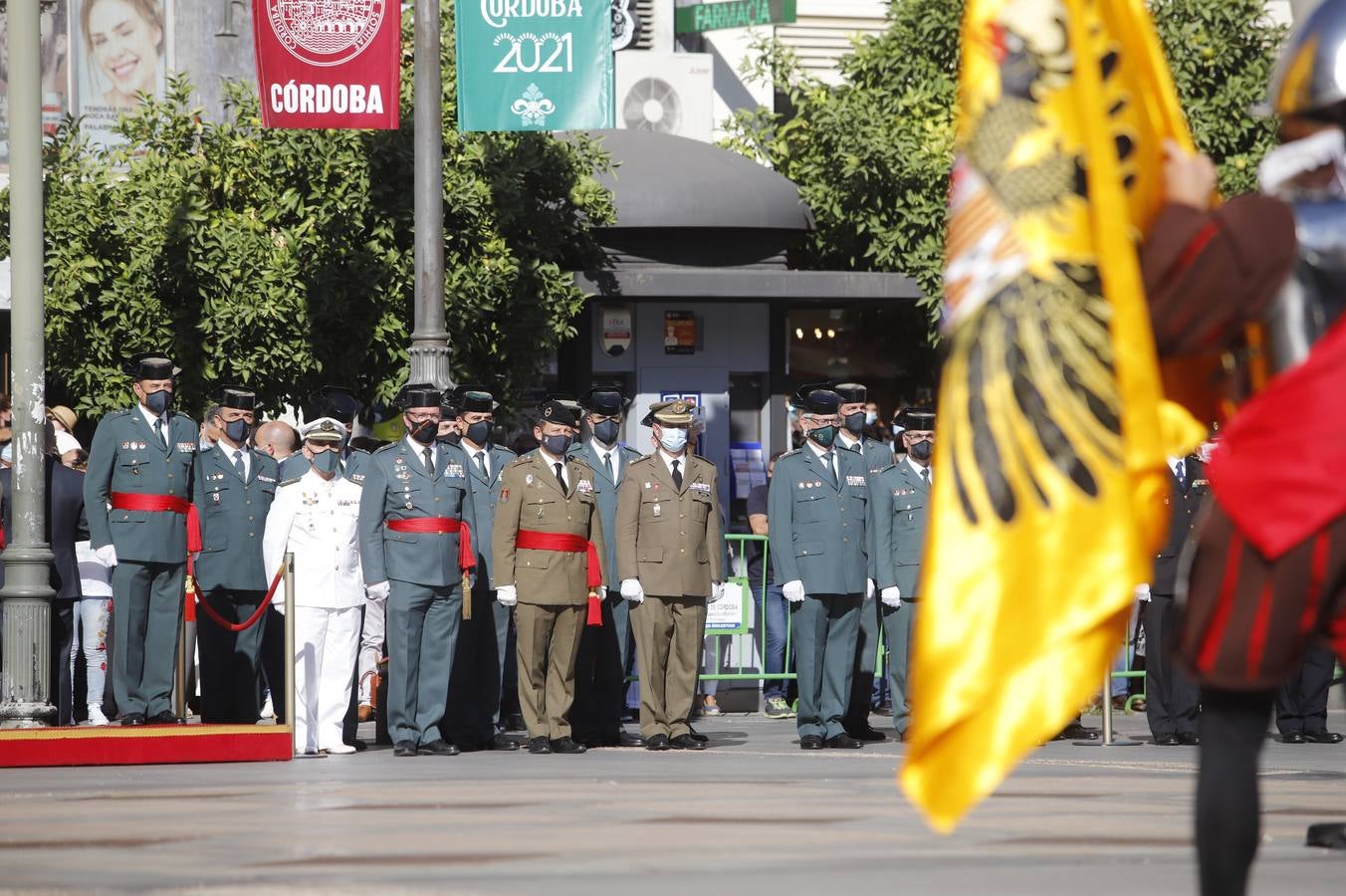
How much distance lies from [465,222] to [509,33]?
2.74 meters

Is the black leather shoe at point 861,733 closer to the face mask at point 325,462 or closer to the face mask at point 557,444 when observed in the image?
the face mask at point 557,444

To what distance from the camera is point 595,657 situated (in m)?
13.4

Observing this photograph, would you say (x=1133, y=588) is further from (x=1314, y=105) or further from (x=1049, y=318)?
(x=1314, y=105)

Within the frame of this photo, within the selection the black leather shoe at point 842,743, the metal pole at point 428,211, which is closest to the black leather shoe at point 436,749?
the black leather shoe at point 842,743

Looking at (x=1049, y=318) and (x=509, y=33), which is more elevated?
(x=509, y=33)

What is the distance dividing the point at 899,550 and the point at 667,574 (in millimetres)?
1440

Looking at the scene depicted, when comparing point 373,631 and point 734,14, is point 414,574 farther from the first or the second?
point 734,14

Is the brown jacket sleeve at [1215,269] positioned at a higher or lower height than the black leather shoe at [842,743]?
higher

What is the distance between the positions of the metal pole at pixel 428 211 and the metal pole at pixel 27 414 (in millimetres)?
2736

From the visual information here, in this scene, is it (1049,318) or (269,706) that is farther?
(269,706)

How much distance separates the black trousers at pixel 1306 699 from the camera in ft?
43.4

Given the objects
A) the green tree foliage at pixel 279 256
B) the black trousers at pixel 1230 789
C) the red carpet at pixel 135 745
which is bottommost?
the red carpet at pixel 135 745

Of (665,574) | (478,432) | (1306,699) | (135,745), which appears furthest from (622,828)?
(1306,699)

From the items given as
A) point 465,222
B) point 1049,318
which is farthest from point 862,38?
point 1049,318
